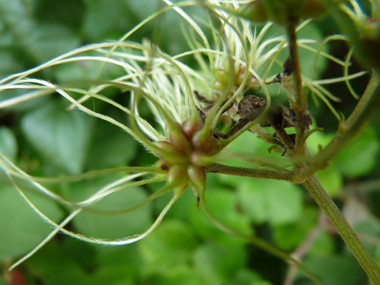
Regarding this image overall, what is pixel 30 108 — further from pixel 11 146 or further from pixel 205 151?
pixel 205 151

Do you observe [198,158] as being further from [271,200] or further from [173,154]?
[271,200]

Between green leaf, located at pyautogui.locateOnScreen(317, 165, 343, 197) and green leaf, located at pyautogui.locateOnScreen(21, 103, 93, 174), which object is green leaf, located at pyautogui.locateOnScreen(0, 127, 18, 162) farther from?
green leaf, located at pyautogui.locateOnScreen(317, 165, 343, 197)

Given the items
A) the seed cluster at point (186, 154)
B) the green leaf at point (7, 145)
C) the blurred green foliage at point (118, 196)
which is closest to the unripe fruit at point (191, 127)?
the seed cluster at point (186, 154)


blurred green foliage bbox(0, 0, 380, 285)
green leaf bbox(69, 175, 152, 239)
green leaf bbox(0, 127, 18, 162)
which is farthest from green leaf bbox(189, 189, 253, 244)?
green leaf bbox(0, 127, 18, 162)

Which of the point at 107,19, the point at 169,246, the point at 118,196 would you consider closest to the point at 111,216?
the point at 118,196

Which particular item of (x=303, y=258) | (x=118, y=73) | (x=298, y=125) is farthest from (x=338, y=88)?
(x=298, y=125)

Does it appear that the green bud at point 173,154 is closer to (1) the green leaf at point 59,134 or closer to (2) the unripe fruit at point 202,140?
(2) the unripe fruit at point 202,140

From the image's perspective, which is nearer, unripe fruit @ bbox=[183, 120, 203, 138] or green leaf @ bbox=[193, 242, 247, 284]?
unripe fruit @ bbox=[183, 120, 203, 138]
